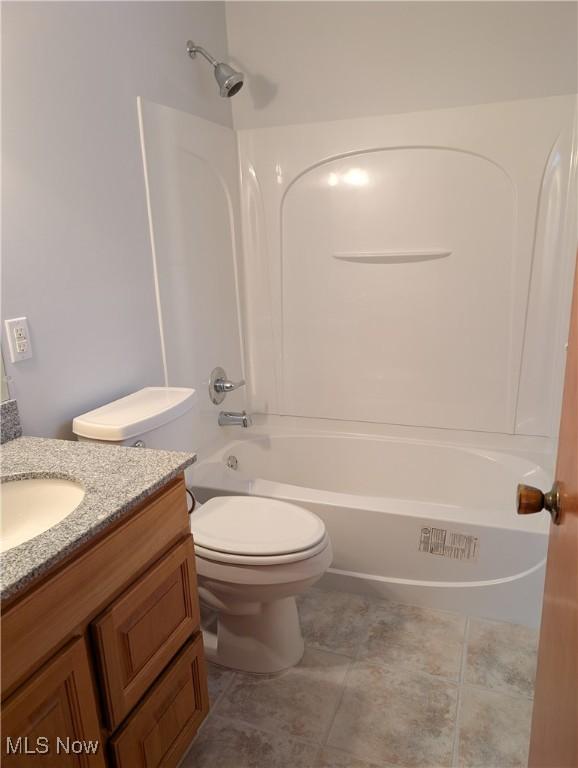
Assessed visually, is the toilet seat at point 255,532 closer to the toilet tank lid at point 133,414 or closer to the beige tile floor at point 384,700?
the toilet tank lid at point 133,414

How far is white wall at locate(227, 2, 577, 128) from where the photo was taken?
6.48ft

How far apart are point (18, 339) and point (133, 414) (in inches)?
14.1

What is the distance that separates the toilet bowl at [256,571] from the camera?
1.49 meters

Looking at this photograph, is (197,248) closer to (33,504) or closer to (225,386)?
(225,386)

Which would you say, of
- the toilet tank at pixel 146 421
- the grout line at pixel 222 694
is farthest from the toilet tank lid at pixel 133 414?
the grout line at pixel 222 694

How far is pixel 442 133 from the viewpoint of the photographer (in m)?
2.17

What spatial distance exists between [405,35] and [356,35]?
21cm

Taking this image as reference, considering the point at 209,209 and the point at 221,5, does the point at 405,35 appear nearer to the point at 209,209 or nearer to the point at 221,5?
the point at 221,5

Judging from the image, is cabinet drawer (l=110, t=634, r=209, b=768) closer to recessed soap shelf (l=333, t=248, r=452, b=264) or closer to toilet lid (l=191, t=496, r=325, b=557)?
toilet lid (l=191, t=496, r=325, b=557)

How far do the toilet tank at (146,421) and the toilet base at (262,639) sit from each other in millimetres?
582

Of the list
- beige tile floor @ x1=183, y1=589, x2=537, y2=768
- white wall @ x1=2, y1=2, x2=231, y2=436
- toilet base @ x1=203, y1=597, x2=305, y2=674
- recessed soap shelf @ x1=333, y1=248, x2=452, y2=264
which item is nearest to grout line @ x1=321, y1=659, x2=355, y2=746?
beige tile floor @ x1=183, y1=589, x2=537, y2=768

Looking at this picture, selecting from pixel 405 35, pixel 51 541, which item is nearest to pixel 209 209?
pixel 405 35

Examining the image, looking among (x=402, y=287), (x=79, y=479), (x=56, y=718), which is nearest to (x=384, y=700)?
(x=56, y=718)

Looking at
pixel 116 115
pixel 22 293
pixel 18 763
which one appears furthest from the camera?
pixel 116 115
